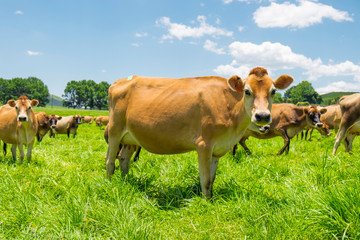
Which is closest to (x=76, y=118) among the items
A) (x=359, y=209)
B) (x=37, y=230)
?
(x=37, y=230)

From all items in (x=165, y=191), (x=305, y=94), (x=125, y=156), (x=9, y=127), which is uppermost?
(x=305, y=94)

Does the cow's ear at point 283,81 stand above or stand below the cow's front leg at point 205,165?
above

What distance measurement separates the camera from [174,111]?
3.96 m

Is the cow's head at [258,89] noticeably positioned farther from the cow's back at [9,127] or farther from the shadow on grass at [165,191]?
the cow's back at [9,127]

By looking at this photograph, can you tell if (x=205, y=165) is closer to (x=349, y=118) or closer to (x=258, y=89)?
(x=258, y=89)

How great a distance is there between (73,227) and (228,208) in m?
1.86

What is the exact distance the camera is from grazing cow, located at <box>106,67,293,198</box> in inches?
141

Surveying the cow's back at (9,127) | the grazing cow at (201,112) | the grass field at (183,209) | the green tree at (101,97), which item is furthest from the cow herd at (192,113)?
the green tree at (101,97)

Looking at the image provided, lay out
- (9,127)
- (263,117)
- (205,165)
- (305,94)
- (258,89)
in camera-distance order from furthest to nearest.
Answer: (305,94) → (9,127) → (205,165) → (258,89) → (263,117)

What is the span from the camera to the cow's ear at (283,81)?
373 centimetres

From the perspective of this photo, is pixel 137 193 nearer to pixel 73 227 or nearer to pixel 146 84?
pixel 73 227

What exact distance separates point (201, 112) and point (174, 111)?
1.42 feet

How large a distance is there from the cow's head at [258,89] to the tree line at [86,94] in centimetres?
11593

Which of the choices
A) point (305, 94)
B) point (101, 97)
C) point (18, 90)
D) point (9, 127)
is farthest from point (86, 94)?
point (9, 127)
